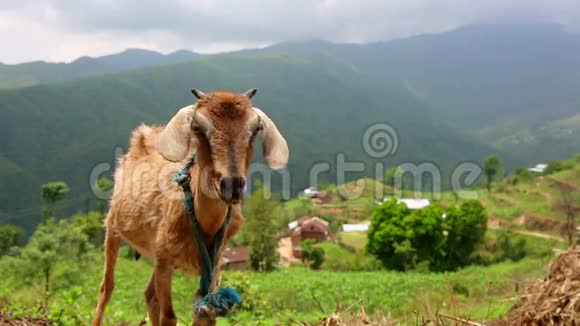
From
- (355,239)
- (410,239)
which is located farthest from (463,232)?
(355,239)

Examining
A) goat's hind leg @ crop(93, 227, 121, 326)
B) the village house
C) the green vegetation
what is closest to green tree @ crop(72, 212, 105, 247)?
the village house

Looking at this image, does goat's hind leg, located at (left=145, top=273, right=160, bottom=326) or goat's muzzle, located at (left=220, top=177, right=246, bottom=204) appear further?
goat's hind leg, located at (left=145, top=273, right=160, bottom=326)

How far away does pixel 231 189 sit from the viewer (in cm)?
318

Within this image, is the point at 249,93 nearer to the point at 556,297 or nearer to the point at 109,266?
the point at 109,266

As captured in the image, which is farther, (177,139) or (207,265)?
(207,265)

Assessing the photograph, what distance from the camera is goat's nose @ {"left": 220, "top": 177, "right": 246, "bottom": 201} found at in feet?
10.4

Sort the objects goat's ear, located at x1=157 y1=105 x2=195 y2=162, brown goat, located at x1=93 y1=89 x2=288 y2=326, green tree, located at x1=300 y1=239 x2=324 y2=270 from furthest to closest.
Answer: green tree, located at x1=300 y1=239 x2=324 y2=270
goat's ear, located at x1=157 y1=105 x2=195 y2=162
brown goat, located at x1=93 y1=89 x2=288 y2=326

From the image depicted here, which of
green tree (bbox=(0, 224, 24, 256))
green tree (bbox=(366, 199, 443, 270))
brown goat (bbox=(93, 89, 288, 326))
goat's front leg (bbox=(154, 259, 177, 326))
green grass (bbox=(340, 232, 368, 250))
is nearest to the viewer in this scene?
brown goat (bbox=(93, 89, 288, 326))

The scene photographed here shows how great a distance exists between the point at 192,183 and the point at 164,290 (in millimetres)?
1029

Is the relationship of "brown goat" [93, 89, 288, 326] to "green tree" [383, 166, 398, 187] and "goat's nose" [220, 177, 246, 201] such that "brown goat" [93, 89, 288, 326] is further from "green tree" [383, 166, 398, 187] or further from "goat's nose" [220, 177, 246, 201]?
"green tree" [383, 166, 398, 187]

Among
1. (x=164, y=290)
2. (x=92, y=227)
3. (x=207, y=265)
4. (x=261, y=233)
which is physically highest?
(x=207, y=265)

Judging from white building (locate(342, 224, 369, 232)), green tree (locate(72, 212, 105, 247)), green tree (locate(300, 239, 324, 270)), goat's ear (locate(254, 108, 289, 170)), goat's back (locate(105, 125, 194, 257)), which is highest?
goat's ear (locate(254, 108, 289, 170))

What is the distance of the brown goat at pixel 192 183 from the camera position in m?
3.40

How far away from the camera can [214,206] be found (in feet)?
12.9
